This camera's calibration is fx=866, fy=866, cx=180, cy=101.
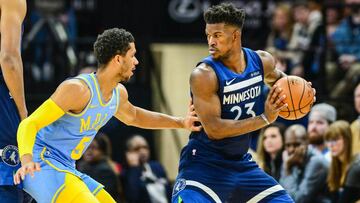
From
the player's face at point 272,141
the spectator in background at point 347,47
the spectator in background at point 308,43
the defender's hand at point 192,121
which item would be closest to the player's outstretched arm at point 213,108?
the defender's hand at point 192,121

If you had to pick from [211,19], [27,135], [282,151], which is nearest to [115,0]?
[282,151]

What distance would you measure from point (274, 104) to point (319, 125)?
12.4ft

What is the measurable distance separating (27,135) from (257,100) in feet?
6.75

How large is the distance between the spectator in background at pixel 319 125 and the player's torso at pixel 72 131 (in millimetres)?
4471

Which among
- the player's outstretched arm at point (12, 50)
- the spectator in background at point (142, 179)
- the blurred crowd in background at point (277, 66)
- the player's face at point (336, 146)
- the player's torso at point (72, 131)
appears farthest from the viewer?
the spectator in background at point (142, 179)

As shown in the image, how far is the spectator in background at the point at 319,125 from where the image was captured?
10445 mm

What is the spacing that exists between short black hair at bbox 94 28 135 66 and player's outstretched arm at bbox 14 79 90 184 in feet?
1.13

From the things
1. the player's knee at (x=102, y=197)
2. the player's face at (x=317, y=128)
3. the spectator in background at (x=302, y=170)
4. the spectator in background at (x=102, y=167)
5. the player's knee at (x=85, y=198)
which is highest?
the player's knee at (x=85, y=198)

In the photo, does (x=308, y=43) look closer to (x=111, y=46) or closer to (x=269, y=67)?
(x=269, y=67)

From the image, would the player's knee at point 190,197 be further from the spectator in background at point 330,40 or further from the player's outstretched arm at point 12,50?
the spectator in background at point 330,40

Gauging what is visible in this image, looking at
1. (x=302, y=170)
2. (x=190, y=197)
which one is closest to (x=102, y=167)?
(x=302, y=170)

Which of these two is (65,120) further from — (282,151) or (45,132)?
(282,151)

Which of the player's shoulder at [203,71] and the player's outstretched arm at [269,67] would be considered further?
the player's outstretched arm at [269,67]

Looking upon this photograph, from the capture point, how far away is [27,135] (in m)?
5.94
